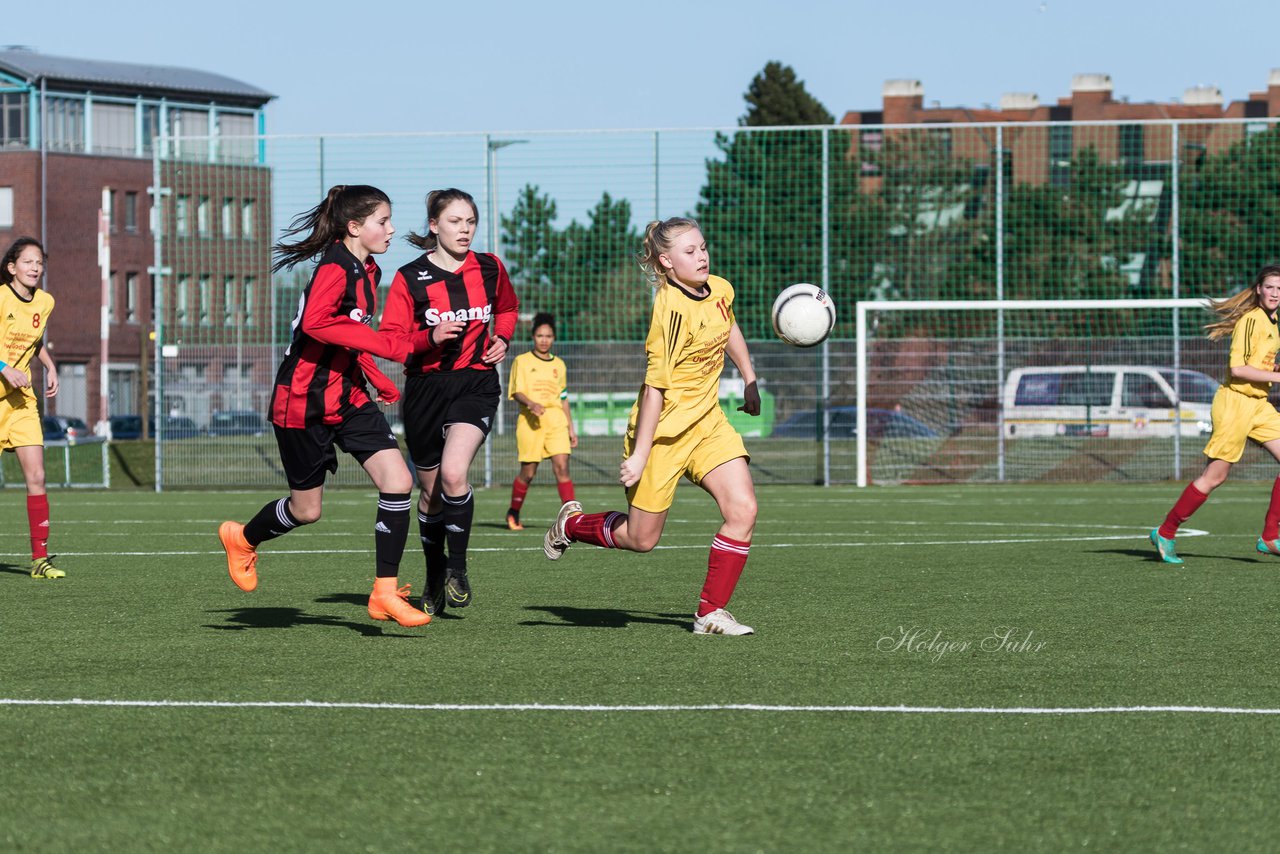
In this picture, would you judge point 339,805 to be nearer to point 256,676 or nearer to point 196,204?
point 256,676

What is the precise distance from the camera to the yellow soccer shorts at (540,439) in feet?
51.8

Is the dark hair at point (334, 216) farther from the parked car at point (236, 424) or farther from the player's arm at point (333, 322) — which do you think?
the parked car at point (236, 424)

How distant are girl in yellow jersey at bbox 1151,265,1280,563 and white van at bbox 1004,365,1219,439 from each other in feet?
40.3

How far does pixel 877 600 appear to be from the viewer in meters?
8.97

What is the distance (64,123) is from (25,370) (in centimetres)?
5743

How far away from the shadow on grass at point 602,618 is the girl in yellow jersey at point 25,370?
373cm

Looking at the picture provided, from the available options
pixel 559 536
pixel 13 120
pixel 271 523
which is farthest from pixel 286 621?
pixel 13 120

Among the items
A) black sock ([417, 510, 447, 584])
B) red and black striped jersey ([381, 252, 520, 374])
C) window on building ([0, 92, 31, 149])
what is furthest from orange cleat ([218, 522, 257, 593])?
window on building ([0, 92, 31, 149])

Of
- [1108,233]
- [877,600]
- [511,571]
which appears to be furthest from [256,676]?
[1108,233]

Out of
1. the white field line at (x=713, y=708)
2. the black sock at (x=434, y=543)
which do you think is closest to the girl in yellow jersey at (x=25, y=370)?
the black sock at (x=434, y=543)

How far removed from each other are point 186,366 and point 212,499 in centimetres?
349

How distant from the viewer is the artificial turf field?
4.06 metres

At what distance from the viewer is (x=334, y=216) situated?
745cm

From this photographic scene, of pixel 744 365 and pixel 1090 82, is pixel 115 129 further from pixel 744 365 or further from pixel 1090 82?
pixel 744 365
